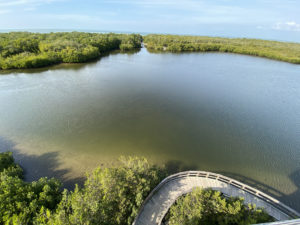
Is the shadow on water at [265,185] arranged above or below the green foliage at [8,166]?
below

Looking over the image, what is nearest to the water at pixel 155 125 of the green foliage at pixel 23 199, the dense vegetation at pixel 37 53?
the green foliage at pixel 23 199

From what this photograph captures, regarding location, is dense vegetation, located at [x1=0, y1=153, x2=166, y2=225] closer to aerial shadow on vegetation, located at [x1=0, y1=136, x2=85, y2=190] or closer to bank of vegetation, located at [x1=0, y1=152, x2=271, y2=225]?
bank of vegetation, located at [x1=0, y1=152, x2=271, y2=225]

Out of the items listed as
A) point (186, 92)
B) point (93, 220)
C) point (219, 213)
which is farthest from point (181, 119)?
point (93, 220)

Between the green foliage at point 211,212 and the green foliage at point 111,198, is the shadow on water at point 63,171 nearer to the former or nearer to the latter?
the green foliage at point 111,198

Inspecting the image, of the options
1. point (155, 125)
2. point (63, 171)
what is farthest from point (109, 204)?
point (155, 125)

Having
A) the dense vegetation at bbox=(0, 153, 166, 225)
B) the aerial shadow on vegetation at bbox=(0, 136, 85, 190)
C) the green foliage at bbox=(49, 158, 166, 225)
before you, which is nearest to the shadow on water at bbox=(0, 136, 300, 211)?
the aerial shadow on vegetation at bbox=(0, 136, 85, 190)

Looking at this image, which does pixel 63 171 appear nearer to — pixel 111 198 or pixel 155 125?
pixel 111 198
